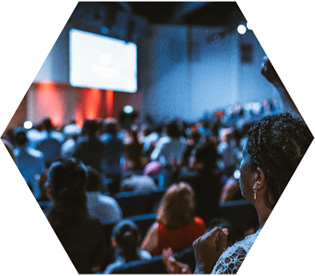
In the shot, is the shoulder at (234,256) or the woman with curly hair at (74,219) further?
the woman with curly hair at (74,219)

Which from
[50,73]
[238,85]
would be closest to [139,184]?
[50,73]

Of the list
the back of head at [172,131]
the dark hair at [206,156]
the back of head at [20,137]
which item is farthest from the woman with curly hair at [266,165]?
the back of head at [172,131]

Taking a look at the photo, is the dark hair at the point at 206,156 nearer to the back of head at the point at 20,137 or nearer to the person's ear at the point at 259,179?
the back of head at the point at 20,137

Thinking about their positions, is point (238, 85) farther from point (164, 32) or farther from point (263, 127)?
point (263, 127)

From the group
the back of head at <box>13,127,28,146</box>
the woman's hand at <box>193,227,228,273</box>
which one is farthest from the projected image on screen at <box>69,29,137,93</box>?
the woman's hand at <box>193,227,228,273</box>

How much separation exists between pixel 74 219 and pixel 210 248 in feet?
2.01

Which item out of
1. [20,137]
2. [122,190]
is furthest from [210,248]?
[122,190]

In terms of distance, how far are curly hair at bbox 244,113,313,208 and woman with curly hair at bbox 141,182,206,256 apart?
2.56 feet

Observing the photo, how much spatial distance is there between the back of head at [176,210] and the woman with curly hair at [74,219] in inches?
14.8

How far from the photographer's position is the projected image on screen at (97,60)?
3.77 meters

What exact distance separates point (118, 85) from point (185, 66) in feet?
13.6

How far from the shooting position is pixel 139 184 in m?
2.74

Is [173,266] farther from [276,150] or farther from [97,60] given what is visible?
[97,60]

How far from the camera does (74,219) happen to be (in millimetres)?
1370
